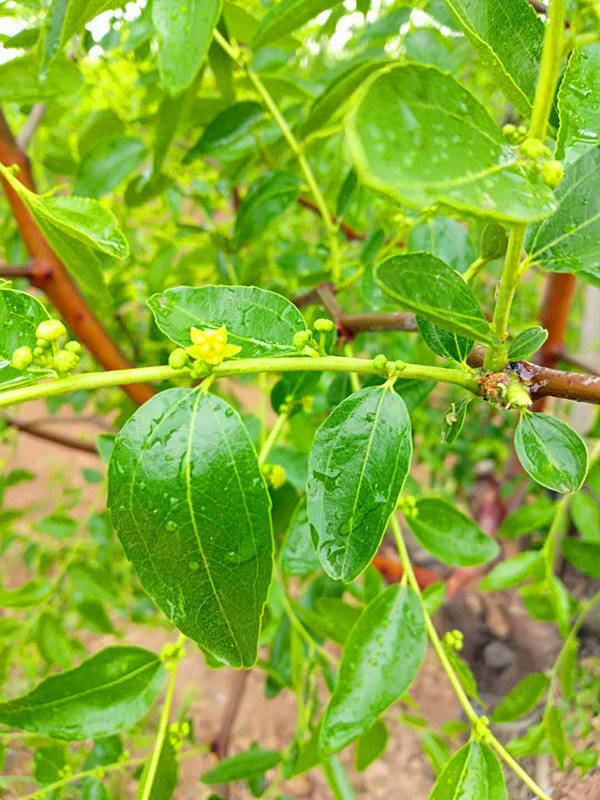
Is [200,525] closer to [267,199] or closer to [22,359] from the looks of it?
[22,359]

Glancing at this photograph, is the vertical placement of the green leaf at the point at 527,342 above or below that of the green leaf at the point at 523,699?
above

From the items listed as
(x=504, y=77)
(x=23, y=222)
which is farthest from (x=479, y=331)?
(x=23, y=222)

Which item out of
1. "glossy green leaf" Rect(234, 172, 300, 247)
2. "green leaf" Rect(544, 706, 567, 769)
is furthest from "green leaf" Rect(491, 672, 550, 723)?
"glossy green leaf" Rect(234, 172, 300, 247)

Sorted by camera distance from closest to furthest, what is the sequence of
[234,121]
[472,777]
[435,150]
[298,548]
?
[435,150], [472,777], [298,548], [234,121]

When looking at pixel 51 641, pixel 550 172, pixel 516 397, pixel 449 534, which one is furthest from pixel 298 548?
pixel 51 641

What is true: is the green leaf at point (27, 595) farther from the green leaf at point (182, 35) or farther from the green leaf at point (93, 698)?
the green leaf at point (182, 35)

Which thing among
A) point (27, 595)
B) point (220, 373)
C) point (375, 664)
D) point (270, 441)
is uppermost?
point (220, 373)

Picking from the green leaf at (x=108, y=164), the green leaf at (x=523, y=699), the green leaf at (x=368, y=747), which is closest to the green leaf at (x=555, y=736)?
the green leaf at (x=523, y=699)
